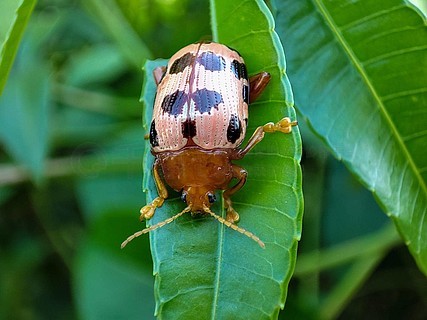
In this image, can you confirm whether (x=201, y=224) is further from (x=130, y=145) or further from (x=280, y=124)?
(x=130, y=145)

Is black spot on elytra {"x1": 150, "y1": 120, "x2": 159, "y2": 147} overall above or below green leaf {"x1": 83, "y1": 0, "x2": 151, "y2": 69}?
above

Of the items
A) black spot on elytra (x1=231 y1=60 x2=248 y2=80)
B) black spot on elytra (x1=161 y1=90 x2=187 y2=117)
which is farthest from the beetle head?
black spot on elytra (x1=231 y1=60 x2=248 y2=80)

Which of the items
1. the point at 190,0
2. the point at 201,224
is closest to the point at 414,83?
the point at 201,224

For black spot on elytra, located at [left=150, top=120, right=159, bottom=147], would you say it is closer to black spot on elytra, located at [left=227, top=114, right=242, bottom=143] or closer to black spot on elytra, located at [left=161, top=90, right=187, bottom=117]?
black spot on elytra, located at [left=161, top=90, right=187, bottom=117]

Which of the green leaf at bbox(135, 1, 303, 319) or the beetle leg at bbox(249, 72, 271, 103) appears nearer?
the green leaf at bbox(135, 1, 303, 319)

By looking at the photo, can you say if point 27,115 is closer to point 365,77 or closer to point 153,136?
point 153,136
